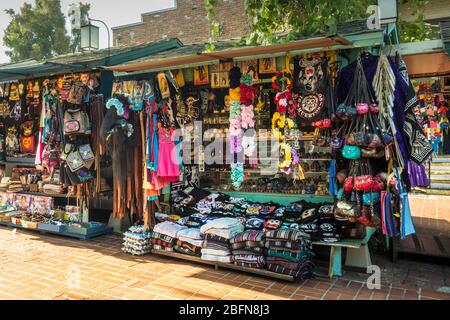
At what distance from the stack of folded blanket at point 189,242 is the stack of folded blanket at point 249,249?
53 cm

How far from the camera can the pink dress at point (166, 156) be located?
596 centimetres

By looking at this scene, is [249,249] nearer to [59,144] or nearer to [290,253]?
[290,253]

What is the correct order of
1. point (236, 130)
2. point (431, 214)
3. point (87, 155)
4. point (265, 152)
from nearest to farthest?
point (236, 130) < point (265, 152) < point (87, 155) < point (431, 214)

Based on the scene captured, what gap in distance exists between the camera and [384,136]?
4348 millimetres

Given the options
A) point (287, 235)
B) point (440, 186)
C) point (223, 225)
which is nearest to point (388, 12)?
point (287, 235)

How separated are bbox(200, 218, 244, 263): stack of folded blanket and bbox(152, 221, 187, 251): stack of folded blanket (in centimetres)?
49

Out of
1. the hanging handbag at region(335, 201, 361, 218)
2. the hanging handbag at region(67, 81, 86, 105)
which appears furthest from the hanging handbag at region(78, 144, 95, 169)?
the hanging handbag at region(335, 201, 361, 218)

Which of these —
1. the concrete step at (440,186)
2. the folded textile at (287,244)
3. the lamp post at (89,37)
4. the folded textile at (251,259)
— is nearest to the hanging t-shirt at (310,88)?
the folded textile at (287,244)

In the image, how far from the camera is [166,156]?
5992 millimetres

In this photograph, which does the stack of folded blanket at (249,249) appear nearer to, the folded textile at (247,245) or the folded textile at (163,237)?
the folded textile at (247,245)

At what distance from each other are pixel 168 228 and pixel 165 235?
0.36 feet

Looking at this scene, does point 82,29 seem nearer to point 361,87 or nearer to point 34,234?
point 34,234
